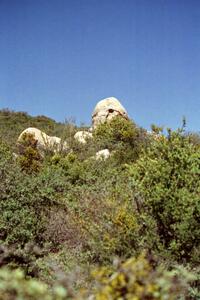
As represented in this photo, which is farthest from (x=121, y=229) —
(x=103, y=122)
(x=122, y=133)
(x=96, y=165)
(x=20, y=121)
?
(x=20, y=121)

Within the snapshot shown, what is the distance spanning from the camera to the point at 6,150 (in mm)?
22797

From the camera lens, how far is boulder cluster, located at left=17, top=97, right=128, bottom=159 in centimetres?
2805

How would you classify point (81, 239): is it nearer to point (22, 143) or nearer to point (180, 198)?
point (180, 198)

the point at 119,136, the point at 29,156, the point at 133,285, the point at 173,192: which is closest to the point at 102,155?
the point at 29,156

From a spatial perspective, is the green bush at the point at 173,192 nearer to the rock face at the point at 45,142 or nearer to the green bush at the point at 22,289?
the green bush at the point at 22,289

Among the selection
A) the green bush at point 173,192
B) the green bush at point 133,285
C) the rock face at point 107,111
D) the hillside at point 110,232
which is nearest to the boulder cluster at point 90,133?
the rock face at point 107,111

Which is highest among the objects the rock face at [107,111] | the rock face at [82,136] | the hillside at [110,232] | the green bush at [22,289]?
the rock face at [107,111]

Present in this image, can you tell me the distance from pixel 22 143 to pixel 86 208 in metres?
16.1

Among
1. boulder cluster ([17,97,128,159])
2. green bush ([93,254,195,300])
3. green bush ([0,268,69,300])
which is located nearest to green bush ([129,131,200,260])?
green bush ([93,254,195,300])

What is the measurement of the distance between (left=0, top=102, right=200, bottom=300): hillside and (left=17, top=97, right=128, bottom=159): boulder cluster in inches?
351

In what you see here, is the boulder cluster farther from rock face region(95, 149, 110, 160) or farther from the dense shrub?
the dense shrub

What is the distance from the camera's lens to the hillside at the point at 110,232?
3588 millimetres

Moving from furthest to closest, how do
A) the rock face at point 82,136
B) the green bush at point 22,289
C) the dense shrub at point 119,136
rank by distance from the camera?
the rock face at point 82,136
the dense shrub at point 119,136
the green bush at point 22,289

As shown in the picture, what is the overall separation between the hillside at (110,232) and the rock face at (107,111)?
18.5 metres
